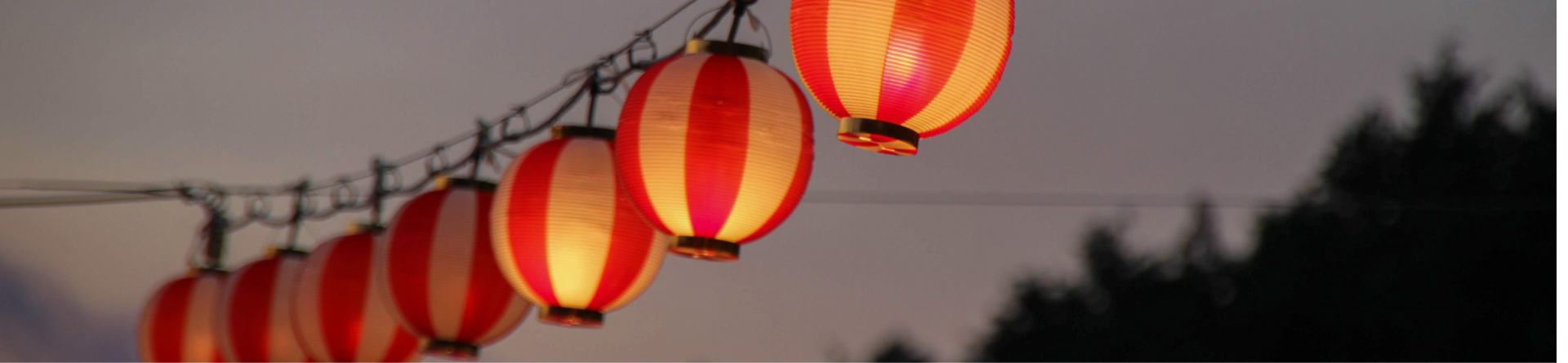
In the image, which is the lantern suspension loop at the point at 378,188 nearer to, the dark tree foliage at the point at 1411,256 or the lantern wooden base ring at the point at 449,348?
the lantern wooden base ring at the point at 449,348

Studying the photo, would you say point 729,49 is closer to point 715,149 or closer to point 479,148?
point 715,149

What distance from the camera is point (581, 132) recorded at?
11.7 feet

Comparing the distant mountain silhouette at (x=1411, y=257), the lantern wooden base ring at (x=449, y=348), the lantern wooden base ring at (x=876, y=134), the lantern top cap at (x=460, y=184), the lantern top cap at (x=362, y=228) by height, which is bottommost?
the lantern wooden base ring at (x=449, y=348)

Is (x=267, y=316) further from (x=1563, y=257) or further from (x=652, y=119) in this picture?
(x=1563, y=257)

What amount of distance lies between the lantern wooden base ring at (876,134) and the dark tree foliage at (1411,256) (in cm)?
583

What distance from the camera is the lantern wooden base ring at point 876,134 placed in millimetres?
2545

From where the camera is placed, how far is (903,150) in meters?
2.65

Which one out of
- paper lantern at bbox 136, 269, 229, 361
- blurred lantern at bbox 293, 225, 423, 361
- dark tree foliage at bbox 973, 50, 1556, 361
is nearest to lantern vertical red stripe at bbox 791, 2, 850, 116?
blurred lantern at bbox 293, 225, 423, 361

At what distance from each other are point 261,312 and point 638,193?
2659mm

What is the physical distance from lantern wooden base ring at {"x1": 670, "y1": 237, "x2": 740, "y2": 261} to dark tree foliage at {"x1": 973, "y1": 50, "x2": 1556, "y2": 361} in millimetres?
5778

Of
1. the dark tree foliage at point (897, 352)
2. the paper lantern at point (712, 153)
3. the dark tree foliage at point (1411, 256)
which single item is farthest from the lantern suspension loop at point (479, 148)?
the dark tree foliage at point (897, 352)

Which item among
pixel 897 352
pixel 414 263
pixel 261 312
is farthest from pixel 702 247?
pixel 897 352

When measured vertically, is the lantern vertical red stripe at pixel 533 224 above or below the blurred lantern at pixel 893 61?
below

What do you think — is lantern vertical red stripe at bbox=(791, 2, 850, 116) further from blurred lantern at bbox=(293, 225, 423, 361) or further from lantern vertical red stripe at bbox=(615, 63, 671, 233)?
blurred lantern at bbox=(293, 225, 423, 361)
